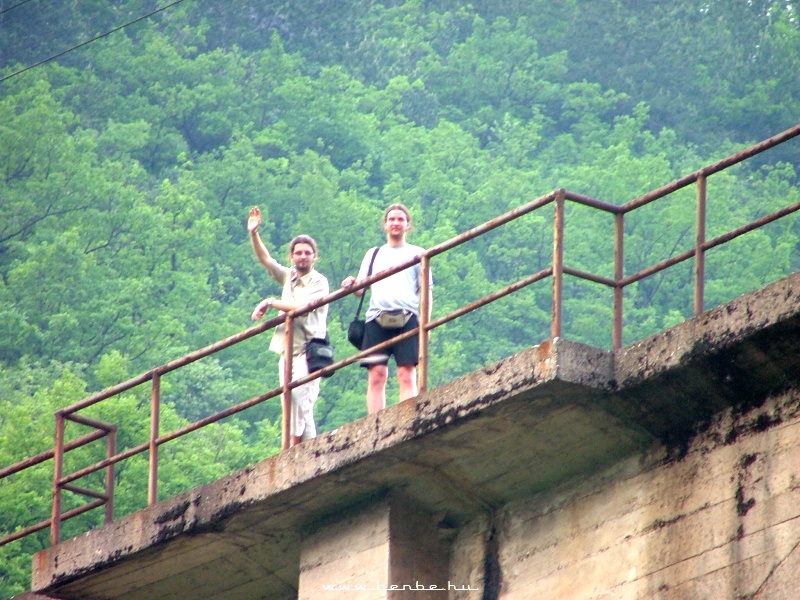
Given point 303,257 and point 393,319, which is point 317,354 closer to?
point 303,257

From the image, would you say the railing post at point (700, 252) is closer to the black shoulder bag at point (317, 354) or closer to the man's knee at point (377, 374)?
the man's knee at point (377, 374)

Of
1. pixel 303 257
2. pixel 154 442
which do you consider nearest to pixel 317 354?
pixel 303 257

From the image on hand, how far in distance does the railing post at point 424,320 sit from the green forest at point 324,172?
2285 centimetres

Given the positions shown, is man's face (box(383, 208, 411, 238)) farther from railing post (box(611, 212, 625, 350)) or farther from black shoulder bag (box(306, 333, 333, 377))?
railing post (box(611, 212, 625, 350))

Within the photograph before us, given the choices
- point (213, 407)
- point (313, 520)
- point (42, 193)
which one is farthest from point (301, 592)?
point (42, 193)

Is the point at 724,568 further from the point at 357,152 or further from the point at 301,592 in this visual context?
the point at 357,152

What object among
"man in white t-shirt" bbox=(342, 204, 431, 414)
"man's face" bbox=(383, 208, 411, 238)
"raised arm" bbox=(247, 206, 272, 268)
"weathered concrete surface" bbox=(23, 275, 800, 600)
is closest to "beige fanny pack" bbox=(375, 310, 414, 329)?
"man in white t-shirt" bbox=(342, 204, 431, 414)

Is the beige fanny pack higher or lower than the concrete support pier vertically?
higher

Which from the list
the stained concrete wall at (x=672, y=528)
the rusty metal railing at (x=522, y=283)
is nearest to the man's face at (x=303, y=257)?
the rusty metal railing at (x=522, y=283)

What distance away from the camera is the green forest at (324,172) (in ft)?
166

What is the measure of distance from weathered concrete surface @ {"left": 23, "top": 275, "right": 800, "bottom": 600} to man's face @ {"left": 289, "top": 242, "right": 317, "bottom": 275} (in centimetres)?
166

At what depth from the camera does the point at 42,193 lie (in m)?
66.8

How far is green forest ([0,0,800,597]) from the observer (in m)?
50.6

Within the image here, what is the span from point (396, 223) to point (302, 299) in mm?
994
